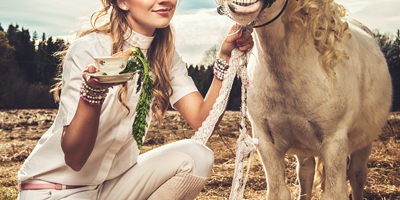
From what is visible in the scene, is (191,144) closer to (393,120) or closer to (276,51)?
(276,51)

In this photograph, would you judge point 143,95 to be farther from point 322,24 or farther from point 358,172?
point 358,172

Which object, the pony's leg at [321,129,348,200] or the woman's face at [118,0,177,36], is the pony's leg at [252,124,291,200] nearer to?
the pony's leg at [321,129,348,200]

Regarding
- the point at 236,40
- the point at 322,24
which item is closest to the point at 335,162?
the point at 322,24

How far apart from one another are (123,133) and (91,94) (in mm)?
542

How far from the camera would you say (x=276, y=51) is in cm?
248

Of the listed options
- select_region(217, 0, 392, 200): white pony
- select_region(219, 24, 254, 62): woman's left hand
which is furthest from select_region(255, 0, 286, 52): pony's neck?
select_region(219, 24, 254, 62): woman's left hand

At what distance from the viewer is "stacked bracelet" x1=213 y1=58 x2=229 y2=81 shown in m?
2.35

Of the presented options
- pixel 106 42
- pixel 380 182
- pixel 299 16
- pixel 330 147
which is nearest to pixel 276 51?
pixel 299 16

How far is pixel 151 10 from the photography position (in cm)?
217

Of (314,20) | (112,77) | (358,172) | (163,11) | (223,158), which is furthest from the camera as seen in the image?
(223,158)

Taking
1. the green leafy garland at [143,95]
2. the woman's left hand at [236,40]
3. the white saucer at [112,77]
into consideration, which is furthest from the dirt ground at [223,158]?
the white saucer at [112,77]

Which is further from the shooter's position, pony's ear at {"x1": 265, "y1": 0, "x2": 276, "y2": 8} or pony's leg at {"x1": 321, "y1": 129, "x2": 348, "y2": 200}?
pony's leg at {"x1": 321, "y1": 129, "x2": 348, "y2": 200}

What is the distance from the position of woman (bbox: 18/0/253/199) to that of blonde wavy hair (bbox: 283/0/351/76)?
0.93 ft

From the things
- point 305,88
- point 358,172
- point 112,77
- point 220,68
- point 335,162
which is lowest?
point 358,172
